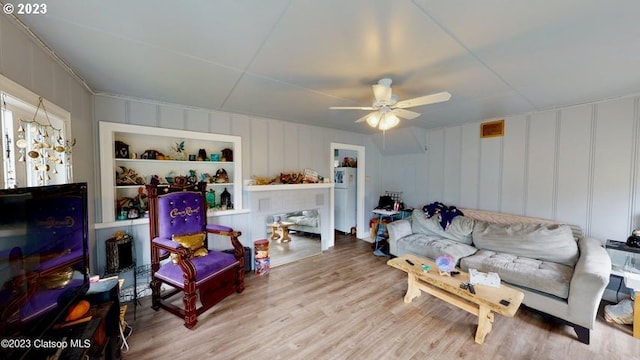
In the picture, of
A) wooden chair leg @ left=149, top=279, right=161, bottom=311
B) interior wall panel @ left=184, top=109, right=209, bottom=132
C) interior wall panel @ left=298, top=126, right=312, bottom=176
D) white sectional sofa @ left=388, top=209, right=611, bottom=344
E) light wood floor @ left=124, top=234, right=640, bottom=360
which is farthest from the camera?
interior wall panel @ left=298, top=126, right=312, bottom=176

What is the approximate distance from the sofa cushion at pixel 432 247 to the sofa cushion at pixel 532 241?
0.26 m

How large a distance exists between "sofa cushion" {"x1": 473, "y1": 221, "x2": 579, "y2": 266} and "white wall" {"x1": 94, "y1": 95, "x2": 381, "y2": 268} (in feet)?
7.48

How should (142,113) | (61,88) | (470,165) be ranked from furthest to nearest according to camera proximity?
(470,165) → (142,113) → (61,88)

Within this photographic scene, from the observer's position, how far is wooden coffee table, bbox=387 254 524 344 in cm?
182

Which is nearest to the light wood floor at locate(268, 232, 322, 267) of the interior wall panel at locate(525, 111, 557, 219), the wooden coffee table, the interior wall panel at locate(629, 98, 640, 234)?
the wooden coffee table

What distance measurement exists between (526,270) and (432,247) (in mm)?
967

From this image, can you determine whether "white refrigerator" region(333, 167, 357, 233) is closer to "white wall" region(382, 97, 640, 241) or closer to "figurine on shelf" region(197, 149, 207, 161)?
"white wall" region(382, 97, 640, 241)

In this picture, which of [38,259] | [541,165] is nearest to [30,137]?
[38,259]

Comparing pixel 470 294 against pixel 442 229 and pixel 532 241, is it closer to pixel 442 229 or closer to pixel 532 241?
pixel 532 241

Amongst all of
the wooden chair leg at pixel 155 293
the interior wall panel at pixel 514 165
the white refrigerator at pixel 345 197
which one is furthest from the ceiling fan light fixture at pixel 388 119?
the wooden chair leg at pixel 155 293

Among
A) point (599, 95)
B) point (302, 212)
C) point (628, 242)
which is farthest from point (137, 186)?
point (628, 242)

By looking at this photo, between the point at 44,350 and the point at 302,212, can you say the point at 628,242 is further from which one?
the point at 44,350

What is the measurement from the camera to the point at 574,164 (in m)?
2.77

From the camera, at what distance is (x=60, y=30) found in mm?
1338
